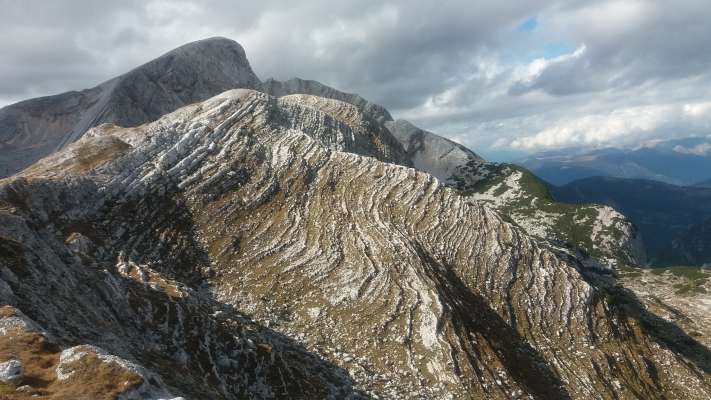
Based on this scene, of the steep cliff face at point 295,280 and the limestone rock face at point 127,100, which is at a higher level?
the limestone rock face at point 127,100

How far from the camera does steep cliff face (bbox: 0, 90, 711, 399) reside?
2783 cm

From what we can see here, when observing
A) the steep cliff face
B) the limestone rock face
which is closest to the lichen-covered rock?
the steep cliff face

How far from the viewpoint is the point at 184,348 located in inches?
1090

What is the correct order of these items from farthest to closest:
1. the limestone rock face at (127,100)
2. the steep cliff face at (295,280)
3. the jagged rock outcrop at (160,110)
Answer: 1. the limestone rock face at (127,100)
2. the jagged rock outcrop at (160,110)
3. the steep cliff face at (295,280)

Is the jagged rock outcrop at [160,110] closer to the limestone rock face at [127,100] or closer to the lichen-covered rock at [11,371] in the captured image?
the limestone rock face at [127,100]

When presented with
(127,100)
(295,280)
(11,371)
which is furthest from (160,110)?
(11,371)

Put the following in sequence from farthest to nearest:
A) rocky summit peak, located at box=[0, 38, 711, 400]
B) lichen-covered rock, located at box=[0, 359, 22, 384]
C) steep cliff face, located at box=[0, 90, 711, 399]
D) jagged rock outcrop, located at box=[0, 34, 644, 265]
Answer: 1. jagged rock outcrop, located at box=[0, 34, 644, 265]
2. steep cliff face, located at box=[0, 90, 711, 399]
3. rocky summit peak, located at box=[0, 38, 711, 400]
4. lichen-covered rock, located at box=[0, 359, 22, 384]

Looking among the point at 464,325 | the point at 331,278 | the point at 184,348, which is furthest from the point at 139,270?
the point at 464,325

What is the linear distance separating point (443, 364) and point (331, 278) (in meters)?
13.4

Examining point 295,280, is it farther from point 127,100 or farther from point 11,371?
point 127,100

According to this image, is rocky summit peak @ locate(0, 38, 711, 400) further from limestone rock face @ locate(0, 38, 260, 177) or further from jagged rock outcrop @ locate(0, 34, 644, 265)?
limestone rock face @ locate(0, 38, 260, 177)

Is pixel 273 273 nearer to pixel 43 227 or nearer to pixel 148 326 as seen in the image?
pixel 148 326

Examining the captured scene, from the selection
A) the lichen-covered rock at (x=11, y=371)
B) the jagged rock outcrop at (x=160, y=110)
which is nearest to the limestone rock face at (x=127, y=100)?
the jagged rock outcrop at (x=160, y=110)

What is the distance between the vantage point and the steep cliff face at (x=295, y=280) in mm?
27828
